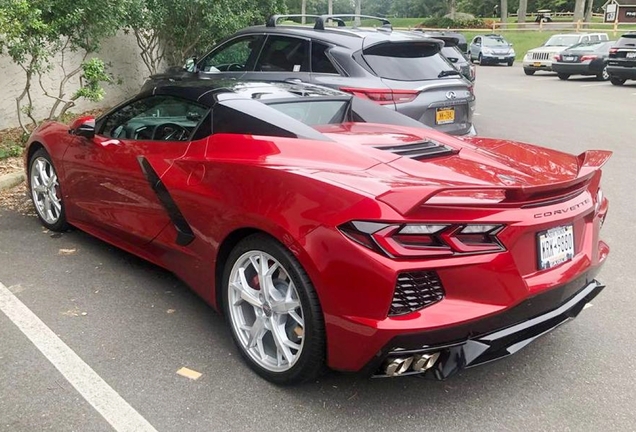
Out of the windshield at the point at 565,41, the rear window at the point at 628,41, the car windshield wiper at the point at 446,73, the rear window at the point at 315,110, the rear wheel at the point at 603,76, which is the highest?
the rear window at the point at 315,110

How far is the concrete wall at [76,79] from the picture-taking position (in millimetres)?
8781

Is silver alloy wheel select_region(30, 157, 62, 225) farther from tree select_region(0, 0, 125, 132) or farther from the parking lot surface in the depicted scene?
tree select_region(0, 0, 125, 132)

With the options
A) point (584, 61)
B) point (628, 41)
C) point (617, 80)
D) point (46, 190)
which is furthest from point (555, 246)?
point (584, 61)

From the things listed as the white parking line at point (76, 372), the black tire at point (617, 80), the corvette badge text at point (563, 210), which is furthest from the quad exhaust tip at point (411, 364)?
the black tire at point (617, 80)

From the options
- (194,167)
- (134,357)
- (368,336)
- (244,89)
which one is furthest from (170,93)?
(368,336)

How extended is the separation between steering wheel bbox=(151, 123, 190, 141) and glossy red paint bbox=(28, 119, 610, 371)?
0.09 metres

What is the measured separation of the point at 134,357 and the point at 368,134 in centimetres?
182

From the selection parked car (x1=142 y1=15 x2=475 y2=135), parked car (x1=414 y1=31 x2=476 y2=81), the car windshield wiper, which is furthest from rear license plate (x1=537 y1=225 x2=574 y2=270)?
parked car (x1=414 y1=31 x2=476 y2=81)

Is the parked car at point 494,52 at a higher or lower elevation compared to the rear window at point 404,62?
lower

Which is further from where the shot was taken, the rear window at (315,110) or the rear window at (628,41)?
the rear window at (628,41)

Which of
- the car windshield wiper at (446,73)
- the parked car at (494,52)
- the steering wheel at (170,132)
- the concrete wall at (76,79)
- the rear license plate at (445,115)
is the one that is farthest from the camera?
the parked car at (494,52)

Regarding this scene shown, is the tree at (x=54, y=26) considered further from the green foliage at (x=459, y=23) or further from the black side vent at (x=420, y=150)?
the green foliage at (x=459, y=23)

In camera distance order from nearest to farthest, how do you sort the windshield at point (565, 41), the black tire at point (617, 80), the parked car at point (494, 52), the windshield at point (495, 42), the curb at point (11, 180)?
the curb at point (11, 180), the black tire at point (617, 80), the windshield at point (565, 41), the parked car at point (494, 52), the windshield at point (495, 42)

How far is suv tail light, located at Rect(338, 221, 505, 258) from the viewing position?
251 cm
